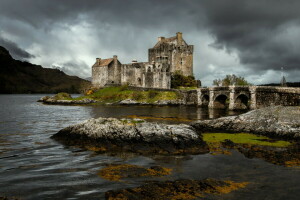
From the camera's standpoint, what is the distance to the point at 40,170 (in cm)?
1079

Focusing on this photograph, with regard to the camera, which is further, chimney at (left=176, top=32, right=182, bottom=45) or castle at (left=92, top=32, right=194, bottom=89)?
chimney at (left=176, top=32, right=182, bottom=45)

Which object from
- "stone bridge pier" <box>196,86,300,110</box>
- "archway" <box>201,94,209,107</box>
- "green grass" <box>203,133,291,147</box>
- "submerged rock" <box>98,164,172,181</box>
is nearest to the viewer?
"submerged rock" <box>98,164,172,181</box>

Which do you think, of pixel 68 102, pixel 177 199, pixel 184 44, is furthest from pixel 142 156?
pixel 184 44

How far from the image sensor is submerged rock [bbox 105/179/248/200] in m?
7.98

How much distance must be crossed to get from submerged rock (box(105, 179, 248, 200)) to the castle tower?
70.7m

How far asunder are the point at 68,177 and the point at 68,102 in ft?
207

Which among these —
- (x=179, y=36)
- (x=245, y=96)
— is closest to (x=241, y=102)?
(x=245, y=96)

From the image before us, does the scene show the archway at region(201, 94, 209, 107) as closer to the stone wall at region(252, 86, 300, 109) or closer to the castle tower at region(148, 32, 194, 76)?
the stone wall at region(252, 86, 300, 109)

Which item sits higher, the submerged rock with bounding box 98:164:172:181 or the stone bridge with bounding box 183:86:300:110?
the stone bridge with bounding box 183:86:300:110

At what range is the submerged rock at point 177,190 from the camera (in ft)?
26.2

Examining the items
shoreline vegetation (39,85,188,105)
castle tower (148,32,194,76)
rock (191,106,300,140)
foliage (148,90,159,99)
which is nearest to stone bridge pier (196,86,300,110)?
shoreline vegetation (39,85,188,105)

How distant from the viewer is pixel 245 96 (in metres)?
49.7

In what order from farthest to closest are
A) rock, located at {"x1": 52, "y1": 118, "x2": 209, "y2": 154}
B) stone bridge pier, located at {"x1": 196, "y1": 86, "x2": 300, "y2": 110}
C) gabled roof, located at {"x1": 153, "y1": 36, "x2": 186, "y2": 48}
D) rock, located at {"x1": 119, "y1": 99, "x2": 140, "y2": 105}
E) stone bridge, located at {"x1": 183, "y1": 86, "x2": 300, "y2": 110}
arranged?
gabled roof, located at {"x1": 153, "y1": 36, "x2": 186, "y2": 48} < rock, located at {"x1": 119, "y1": 99, "x2": 140, "y2": 105} < stone bridge, located at {"x1": 183, "y1": 86, "x2": 300, "y2": 110} < stone bridge pier, located at {"x1": 196, "y1": 86, "x2": 300, "y2": 110} < rock, located at {"x1": 52, "y1": 118, "x2": 209, "y2": 154}

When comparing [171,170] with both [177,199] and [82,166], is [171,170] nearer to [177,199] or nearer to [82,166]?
[177,199]
